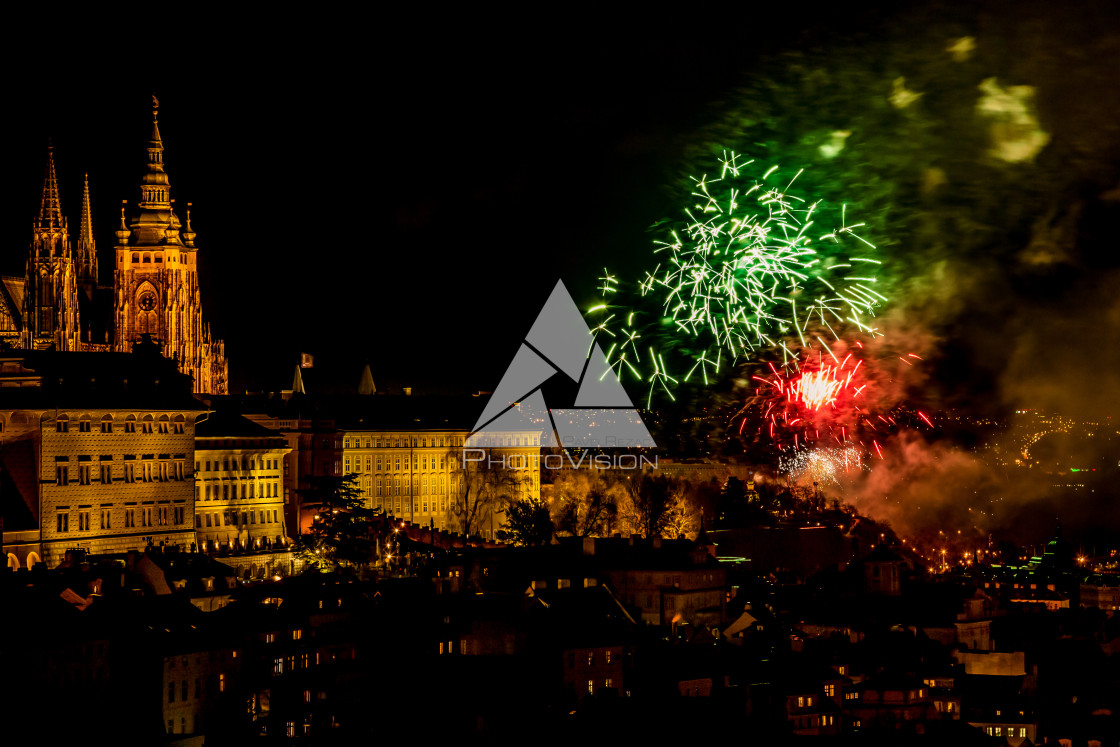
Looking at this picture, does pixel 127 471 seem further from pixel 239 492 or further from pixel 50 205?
pixel 50 205

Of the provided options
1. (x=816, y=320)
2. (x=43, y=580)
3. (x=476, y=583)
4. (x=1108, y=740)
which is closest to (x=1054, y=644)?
(x=1108, y=740)

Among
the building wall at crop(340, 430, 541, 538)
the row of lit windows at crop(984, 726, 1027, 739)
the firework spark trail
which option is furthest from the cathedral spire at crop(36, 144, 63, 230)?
the row of lit windows at crop(984, 726, 1027, 739)

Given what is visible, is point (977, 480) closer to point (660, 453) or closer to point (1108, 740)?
point (660, 453)

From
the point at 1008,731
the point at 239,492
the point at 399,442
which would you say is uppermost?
the point at 399,442

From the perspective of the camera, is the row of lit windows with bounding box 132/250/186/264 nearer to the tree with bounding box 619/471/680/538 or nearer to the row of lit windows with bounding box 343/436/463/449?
the row of lit windows with bounding box 343/436/463/449

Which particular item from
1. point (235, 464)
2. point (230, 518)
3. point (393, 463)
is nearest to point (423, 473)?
point (393, 463)

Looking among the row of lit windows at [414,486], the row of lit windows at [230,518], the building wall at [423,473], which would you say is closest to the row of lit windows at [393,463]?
the building wall at [423,473]
